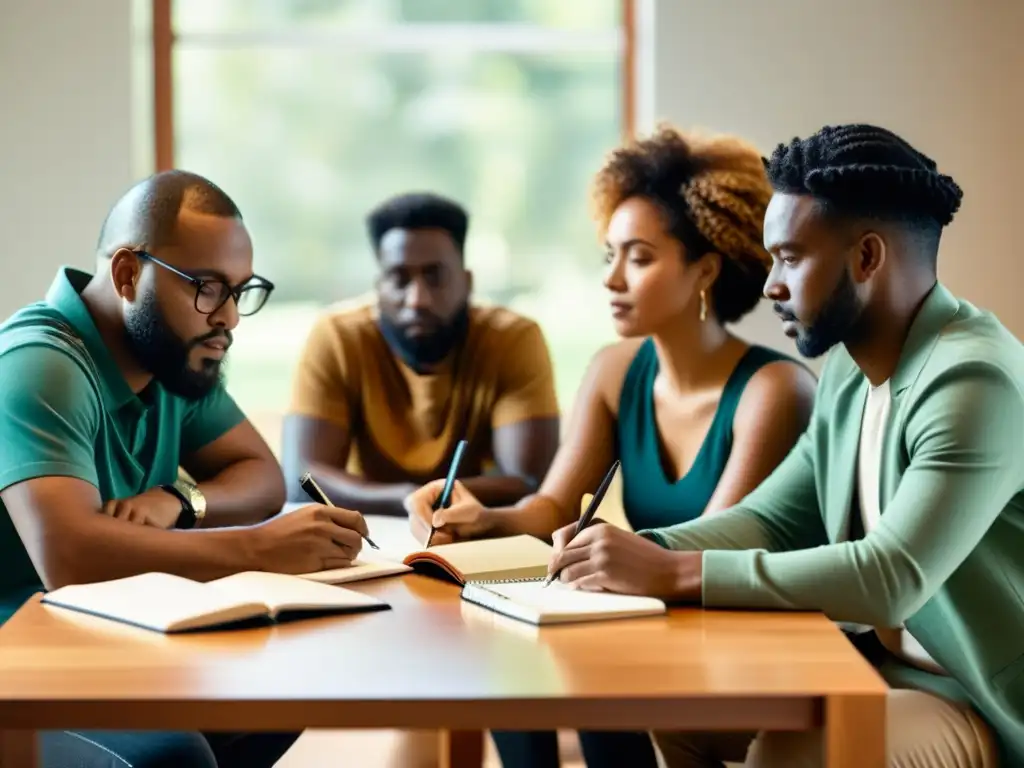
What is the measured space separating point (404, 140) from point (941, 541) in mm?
2851

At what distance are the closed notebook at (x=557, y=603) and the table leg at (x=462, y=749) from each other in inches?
16.6

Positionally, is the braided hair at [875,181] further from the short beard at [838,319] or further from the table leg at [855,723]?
the table leg at [855,723]

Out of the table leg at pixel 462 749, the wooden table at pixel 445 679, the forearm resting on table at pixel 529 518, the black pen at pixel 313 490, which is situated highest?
the black pen at pixel 313 490

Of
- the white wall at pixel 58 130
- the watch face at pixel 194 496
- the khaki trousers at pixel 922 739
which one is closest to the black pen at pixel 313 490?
the watch face at pixel 194 496

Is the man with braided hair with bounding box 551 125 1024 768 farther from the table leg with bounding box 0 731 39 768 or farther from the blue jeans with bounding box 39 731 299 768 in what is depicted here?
the table leg with bounding box 0 731 39 768

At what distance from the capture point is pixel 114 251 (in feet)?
7.30

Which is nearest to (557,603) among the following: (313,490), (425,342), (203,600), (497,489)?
(203,600)

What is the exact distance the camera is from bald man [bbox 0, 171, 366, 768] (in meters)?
1.84

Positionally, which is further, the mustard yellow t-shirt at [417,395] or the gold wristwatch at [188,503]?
the mustard yellow t-shirt at [417,395]

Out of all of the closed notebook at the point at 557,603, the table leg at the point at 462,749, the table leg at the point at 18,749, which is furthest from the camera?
the table leg at the point at 462,749

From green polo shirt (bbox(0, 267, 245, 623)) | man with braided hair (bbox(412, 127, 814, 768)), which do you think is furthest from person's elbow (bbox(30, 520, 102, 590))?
man with braided hair (bbox(412, 127, 814, 768))

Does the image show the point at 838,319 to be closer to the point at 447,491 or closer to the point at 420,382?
the point at 447,491

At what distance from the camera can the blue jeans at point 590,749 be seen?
2.27 metres

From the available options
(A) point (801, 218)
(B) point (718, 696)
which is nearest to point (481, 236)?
(A) point (801, 218)
